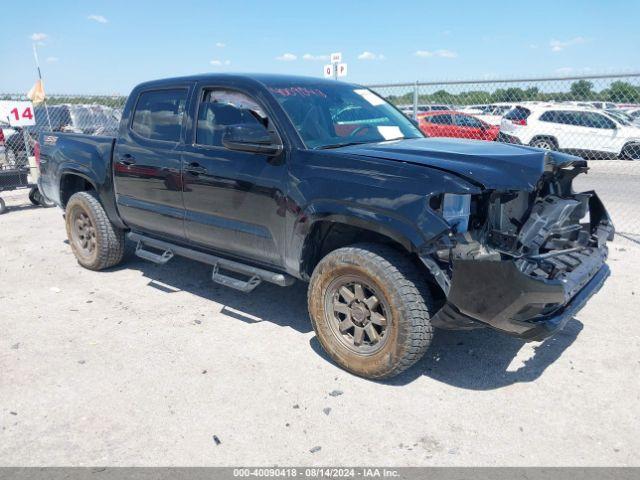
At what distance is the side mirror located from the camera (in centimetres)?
358

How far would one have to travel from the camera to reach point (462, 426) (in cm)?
292

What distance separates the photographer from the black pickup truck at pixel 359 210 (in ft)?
9.57

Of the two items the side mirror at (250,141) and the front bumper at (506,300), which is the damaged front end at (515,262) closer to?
the front bumper at (506,300)

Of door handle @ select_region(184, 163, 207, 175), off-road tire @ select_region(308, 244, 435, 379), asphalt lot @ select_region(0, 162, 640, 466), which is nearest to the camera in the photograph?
asphalt lot @ select_region(0, 162, 640, 466)

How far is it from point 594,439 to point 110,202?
14.9 ft

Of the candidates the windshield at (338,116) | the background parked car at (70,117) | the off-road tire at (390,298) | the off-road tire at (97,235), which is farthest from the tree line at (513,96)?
the background parked car at (70,117)

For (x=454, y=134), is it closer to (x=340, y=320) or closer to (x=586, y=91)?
(x=586, y=91)

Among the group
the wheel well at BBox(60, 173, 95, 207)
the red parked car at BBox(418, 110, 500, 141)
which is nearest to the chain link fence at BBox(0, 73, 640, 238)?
the red parked car at BBox(418, 110, 500, 141)

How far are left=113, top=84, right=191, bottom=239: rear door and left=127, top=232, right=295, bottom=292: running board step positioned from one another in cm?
11

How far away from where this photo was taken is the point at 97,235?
5.40 meters

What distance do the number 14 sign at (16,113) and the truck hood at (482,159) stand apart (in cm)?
861

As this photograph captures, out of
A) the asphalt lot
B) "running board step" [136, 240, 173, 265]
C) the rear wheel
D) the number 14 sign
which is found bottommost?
the asphalt lot

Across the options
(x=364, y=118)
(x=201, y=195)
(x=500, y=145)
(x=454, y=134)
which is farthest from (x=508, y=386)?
(x=454, y=134)

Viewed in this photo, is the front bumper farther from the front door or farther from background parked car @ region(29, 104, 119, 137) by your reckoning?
background parked car @ region(29, 104, 119, 137)
